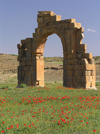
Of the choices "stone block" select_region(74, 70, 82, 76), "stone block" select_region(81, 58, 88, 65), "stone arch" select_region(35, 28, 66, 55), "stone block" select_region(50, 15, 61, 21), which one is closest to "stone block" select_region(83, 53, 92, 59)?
"stone block" select_region(81, 58, 88, 65)

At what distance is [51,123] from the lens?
18.2 ft

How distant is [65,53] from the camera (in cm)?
1438

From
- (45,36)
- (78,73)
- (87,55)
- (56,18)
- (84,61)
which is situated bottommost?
(78,73)

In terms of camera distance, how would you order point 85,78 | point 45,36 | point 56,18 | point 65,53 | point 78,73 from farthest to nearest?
point 45,36, point 56,18, point 65,53, point 78,73, point 85,78

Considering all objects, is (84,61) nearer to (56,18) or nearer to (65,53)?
(65,53)

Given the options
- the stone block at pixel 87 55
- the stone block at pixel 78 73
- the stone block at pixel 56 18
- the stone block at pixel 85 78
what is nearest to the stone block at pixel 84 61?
the stone block at pixel 87 55

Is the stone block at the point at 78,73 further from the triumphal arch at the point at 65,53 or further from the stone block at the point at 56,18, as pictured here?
the stone block at the point at 56,18

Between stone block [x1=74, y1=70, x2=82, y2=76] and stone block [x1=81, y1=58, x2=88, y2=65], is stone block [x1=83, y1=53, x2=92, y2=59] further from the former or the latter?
stone block [x1=74, y1=70, x2=82, y2=76]

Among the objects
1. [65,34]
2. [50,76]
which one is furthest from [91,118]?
[50,76]

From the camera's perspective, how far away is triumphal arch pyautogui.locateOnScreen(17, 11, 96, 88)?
539 inches

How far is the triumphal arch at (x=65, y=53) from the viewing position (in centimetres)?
1370

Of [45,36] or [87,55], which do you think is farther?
[45,36]

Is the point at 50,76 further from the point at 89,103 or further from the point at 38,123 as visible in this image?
the point at 38,123

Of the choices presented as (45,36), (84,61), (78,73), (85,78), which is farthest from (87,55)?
(45,36)
